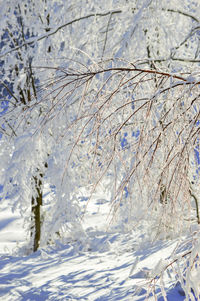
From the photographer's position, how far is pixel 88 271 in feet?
15.7

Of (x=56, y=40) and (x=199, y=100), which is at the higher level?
(x=56, y=40)

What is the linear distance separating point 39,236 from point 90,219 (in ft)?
9.24

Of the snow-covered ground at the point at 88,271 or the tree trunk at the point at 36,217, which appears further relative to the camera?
the tree trunk at the point at 36,217

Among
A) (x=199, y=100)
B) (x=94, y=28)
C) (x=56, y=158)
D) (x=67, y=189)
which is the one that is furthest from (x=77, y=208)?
(x=199, y=100)

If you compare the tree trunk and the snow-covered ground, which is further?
the tree trunk

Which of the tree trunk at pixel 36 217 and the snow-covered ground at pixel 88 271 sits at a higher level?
the tree trunk at pixel 36 217

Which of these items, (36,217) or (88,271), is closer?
(88,271)

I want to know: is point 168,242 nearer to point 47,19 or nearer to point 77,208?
point 77,208

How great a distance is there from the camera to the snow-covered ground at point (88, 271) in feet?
12.5

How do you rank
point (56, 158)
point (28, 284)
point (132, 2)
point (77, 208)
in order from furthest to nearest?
point (77, 208) → point (56, 158) → point (132, 2) → point (28, 284)

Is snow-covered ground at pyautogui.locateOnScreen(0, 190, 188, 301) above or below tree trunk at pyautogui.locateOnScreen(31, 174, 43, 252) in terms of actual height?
below

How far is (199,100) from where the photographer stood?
6.38 ft

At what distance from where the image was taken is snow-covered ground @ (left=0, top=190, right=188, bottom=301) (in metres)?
3.82

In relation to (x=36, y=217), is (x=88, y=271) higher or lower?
lower
